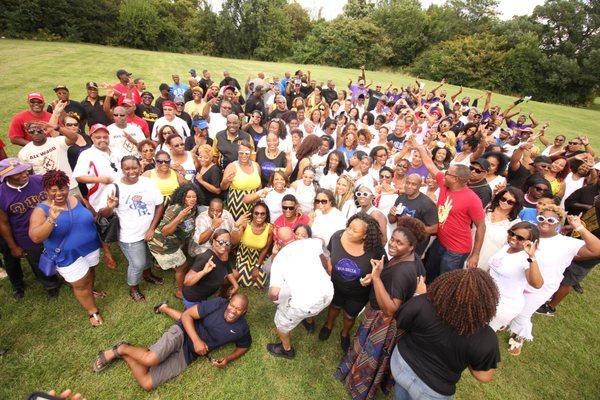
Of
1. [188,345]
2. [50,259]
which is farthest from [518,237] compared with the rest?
[50,259]

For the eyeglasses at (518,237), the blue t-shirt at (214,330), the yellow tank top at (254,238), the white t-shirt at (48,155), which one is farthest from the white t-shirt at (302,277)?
the white t-shirt at (48,155)

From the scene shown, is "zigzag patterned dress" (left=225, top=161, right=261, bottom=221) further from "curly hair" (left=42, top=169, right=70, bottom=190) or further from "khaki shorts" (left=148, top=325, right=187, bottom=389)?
"curly hair" (left=42, top=169, right=70, bottom=190)

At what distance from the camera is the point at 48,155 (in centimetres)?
485

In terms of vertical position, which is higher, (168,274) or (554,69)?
(554,69)

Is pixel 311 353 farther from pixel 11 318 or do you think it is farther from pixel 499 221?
pixel 11 318

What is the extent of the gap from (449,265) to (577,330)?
291 centimetres

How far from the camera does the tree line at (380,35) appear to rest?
37.3 metres

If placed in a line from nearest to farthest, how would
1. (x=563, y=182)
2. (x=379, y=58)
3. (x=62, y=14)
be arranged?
(x=563, y=182) → (x=62, y=14) → (x=379, y=58)

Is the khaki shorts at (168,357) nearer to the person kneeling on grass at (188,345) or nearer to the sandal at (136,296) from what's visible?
the person kneeling on grass at (188,345)

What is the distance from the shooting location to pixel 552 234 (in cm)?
391

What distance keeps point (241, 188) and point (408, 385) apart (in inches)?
149

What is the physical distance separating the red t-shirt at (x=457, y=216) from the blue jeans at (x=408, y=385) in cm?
224

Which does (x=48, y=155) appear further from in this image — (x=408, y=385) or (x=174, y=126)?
(x=408, y=385)

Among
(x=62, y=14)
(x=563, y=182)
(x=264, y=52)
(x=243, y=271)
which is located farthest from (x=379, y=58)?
(x=243, y=271)
